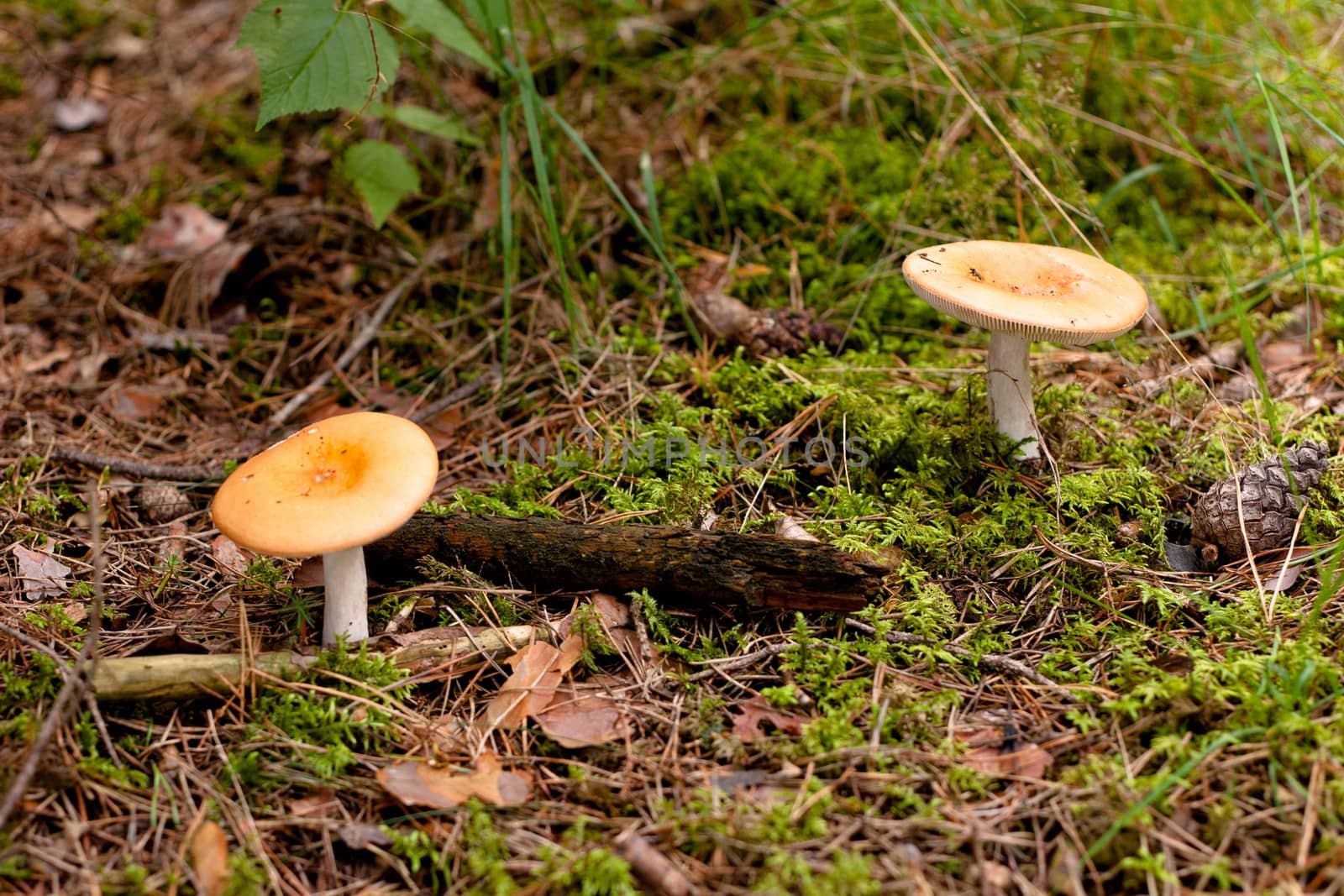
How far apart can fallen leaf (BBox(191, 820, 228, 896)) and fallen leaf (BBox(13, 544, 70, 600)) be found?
4.06 feet

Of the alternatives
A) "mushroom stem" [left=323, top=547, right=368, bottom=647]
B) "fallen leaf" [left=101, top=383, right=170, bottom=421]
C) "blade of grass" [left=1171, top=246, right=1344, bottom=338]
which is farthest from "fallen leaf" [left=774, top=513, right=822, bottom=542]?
"fallen leaf" [left=101, top=383, right=170, bottom=421]

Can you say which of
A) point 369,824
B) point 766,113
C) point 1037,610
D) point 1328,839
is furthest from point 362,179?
point 1328,839

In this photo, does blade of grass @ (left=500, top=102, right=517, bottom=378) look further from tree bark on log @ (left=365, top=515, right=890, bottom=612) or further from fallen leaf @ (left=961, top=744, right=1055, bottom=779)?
fallen leaf @ (left=961, top=744, right=1055, bottom=779)

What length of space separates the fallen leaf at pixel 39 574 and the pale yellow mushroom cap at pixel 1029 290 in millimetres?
2769

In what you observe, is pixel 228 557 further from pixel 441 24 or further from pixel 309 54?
pixel 441 24

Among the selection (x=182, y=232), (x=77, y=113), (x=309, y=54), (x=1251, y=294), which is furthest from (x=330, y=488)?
(x=77, y=113)

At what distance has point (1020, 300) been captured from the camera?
2.77m

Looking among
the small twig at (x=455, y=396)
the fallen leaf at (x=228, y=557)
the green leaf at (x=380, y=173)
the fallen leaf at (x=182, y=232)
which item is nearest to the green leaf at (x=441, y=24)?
the green leaf at (x=380, y=173)

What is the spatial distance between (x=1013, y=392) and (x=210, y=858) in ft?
8.92

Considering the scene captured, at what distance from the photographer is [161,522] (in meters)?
3.34

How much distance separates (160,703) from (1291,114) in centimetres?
541

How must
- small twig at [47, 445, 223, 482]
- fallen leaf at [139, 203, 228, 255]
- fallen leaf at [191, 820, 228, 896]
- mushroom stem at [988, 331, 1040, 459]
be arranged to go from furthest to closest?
fallen leaf at [139, 203, 228, 255] → small twig at [47, 445, 223, 482] → mushroom stem at [988, 331, 1040, 459] → fallen leaf at [191, 820, 228, 896]

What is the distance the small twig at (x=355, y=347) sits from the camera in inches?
153

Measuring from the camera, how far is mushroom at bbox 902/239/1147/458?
272 cm
